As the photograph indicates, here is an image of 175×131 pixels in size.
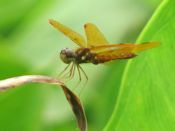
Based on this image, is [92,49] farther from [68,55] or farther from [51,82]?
[51,82]

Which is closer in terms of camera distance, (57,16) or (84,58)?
(84,58)

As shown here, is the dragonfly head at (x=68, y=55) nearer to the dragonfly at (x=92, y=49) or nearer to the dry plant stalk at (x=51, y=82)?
the dragonfly at (x=92, y=49)

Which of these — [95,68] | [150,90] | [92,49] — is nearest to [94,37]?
[92,49]

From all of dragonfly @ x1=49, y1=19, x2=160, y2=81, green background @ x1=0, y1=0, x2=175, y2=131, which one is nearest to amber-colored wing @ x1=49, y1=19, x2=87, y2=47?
dragonfly @ x1=49, y1=19, x2=160, y2=81

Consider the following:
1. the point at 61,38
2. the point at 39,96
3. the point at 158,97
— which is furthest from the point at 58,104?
the point at 158,97

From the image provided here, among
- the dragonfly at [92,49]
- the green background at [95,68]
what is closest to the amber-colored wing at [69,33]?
the dragonfly at [92,49]

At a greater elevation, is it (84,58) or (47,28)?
(84,58)

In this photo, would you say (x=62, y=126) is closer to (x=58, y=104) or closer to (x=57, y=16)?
(x=58, y=104)

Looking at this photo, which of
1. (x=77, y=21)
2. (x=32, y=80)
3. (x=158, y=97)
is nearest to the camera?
(x=32, y=80)

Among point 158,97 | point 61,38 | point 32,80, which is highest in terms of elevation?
point 32,80
